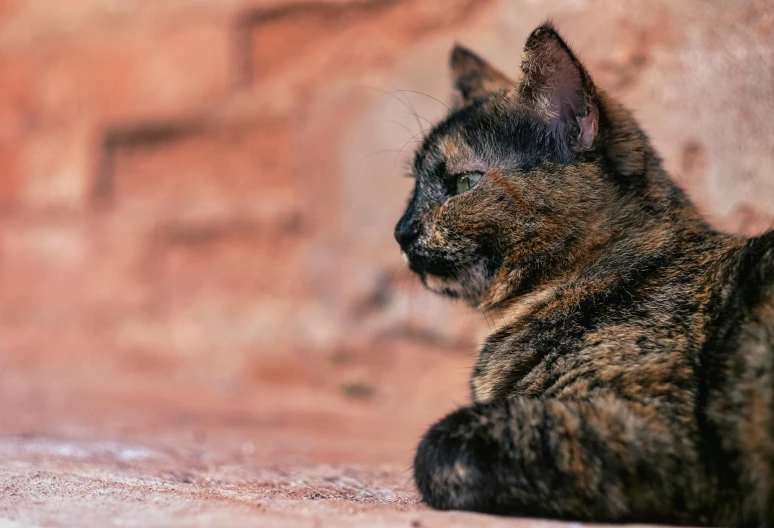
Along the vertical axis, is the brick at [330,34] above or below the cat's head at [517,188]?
above

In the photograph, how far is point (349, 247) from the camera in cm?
436

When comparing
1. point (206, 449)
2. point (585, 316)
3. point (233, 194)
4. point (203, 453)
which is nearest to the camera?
point (585, 316)

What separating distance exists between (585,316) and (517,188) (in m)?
0.42

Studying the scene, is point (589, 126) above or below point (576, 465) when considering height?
above

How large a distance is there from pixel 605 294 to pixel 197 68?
3339mm

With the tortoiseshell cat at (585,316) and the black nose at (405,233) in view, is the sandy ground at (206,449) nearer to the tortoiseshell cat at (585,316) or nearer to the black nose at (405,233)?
the tortoiseshell cat at (585,316)

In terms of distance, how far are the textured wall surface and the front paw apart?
4.80 feet

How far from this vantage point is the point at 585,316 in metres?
2.04

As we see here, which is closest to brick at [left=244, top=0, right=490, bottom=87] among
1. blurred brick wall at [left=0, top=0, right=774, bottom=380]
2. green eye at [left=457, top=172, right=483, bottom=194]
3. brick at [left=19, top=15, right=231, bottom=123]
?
blurred brick wall at [left=0, top=0, right=774, bottom=380]

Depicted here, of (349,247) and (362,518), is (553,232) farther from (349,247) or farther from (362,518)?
(349,247)

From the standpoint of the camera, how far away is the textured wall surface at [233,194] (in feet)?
13.0

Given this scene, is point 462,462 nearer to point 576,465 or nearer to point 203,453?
point 576,465

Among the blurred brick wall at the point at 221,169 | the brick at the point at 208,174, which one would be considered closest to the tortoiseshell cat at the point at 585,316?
the blurred brick wall at the point at 221,169

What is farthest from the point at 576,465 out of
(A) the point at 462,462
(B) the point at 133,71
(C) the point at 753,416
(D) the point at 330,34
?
(B) the point at 133,71
